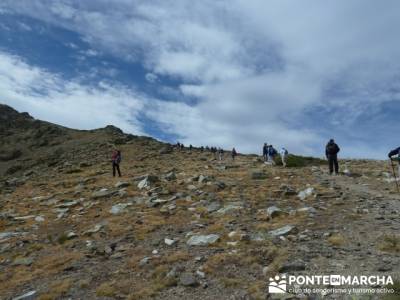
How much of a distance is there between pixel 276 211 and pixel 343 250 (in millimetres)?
4831

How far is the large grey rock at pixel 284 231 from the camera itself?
46.0ft

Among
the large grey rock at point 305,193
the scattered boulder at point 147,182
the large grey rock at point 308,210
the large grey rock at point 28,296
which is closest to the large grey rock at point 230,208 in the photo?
the large grey rock at point 308,210

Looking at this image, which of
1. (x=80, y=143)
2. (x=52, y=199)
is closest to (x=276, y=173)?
(x=52, y=199)

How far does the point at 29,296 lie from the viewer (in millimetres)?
11336

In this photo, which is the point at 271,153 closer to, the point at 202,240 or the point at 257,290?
the point at 202,240

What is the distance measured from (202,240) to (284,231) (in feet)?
9.39

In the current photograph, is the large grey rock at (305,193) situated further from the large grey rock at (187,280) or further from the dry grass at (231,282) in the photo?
the large grey rock at (187,280)

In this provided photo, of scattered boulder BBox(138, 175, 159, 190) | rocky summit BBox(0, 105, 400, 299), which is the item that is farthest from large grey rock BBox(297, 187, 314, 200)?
scattered boulder BBox(138, 175, 159, 190)

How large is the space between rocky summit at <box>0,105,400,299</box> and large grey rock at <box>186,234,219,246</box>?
0.22 feet

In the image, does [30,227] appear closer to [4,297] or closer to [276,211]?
[4,297]

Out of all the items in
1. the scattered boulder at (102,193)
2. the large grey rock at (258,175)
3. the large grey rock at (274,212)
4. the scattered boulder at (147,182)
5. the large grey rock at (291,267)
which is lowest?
the large grey rock at (291,267)
